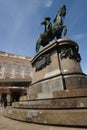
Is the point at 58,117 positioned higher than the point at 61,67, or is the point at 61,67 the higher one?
the point at 61,67

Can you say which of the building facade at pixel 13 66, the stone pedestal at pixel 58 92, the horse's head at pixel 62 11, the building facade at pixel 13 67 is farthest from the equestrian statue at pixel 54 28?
the building facade at pixel 13 66

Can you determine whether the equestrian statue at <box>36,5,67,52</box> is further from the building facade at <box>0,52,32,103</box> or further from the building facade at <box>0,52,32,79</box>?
the building facade at <box>0,52,32,79</box>

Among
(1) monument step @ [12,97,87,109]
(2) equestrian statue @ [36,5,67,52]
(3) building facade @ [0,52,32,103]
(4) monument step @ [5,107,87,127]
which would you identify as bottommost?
(4) monument step @ [5,107,87,127]

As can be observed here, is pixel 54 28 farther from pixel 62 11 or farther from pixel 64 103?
pixel 64 103

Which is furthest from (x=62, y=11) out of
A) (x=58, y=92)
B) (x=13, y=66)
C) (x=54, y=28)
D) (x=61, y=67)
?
(x=13, y=66)

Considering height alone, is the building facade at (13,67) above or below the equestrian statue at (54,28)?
above

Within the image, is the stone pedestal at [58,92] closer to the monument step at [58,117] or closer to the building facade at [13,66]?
the monument step at [58,117]

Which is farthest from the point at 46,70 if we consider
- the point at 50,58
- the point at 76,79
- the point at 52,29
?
the point at 52,29

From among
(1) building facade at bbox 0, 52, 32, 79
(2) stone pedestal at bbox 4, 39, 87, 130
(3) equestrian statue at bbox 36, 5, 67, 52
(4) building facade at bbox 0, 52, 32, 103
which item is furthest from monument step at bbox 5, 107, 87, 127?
(1) building facade at bbox 0, 52, 32, 79

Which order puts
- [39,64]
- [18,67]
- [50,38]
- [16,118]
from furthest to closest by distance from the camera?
[18,67]
[50,38]
[39,64]
[16,118]

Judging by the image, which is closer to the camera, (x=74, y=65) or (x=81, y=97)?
(x=81, y=97)

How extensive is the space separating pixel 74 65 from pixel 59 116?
11.8 feet

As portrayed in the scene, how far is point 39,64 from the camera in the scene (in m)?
9.34

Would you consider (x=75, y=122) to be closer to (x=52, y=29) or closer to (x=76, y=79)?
(x=76, y=79)
